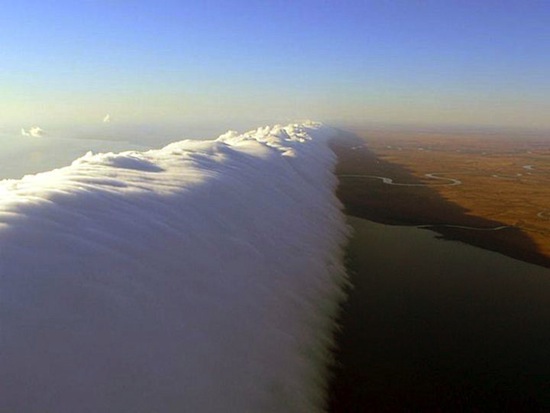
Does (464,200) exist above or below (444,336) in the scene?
above

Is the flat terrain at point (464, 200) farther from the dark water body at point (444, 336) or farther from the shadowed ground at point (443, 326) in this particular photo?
the dark water body at point (444, 336)

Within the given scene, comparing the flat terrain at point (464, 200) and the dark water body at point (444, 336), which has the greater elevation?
the flat terrain at point (464, 200)

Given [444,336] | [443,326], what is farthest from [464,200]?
[444,336]

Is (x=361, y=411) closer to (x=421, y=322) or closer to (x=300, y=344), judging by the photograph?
(x=300, y=344)

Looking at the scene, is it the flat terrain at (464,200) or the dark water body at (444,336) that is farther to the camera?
the flat terrain at (464,200)

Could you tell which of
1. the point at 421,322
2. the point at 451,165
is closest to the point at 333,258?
the point at 421,322

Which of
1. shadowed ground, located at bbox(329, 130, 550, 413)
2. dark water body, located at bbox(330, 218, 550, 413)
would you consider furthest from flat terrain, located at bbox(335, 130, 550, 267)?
dark water body, located at bbox(330, 218, 550, 413)

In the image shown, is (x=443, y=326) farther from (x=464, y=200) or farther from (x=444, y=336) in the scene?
(x=464, y=200)

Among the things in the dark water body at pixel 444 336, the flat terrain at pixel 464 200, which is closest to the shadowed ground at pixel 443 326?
the dark water body at pixel 444 336

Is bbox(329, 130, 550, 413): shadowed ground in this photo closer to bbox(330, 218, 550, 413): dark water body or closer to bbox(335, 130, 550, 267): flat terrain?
bbox(330, 218, 550, 413): dark water body
